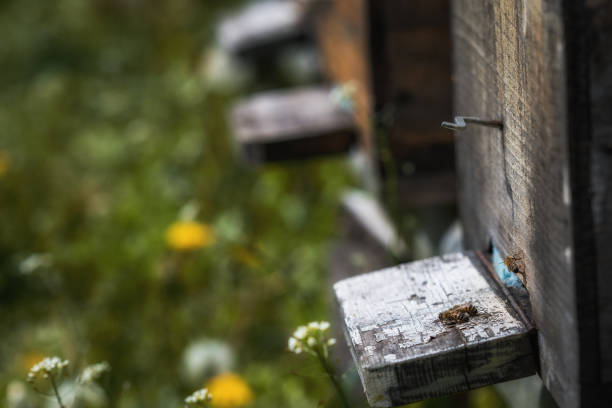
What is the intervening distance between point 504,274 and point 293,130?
153cm

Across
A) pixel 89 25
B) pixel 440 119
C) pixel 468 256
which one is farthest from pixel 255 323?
pixel 89 25

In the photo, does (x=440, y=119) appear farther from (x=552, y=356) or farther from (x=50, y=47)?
(x=50, y=47)

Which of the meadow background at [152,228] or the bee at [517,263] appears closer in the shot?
the bee at [517,263]

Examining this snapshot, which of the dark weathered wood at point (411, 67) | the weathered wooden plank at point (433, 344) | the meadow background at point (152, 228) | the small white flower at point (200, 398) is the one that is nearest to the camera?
the weathered wooden plank at point (433, 344)

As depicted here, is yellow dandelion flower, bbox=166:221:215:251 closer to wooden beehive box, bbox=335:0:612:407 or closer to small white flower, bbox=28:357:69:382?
small white flower, bbox=28:357:69:382

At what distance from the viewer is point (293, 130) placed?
8.95 feet

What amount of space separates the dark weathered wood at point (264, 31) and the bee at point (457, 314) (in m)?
3.00

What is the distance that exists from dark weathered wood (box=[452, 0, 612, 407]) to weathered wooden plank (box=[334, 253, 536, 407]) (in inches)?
2.0

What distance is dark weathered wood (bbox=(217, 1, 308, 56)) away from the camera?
165 inches

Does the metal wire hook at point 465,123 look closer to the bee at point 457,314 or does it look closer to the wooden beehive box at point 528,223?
the wooden beehive box at point 528,223

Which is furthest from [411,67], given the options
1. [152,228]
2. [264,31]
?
[264,31]

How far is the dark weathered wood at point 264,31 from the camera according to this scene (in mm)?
4195

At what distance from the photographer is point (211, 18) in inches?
226

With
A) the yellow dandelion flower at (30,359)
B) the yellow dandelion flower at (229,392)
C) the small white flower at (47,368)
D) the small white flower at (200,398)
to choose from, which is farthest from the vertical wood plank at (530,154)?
the yellow dandelion flower at (30,359)
